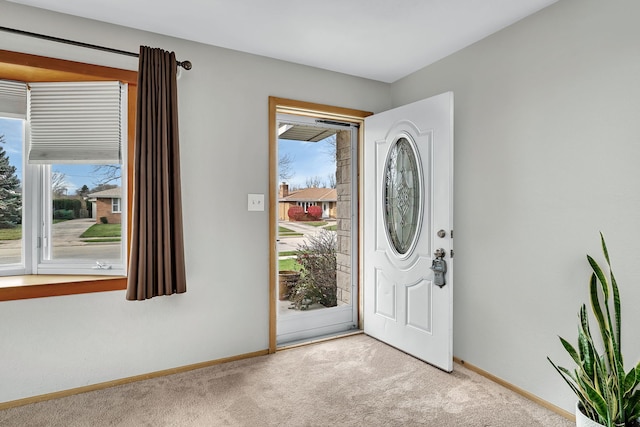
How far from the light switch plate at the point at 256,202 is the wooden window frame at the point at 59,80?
2.79ft

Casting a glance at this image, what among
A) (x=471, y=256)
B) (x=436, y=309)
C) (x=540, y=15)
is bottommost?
(x=436, y=309)

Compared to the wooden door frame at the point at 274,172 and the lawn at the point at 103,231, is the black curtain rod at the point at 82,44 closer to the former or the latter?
the wooden door frame at the point at 274,172

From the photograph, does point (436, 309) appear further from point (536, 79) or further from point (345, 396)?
point (536, 79)

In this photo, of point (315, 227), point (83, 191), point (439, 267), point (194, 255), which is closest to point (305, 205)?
point (315, 227)

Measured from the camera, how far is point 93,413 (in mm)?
2156

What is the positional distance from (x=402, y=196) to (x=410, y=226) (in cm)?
27

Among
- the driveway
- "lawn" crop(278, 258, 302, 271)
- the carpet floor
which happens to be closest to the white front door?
the carpet floor

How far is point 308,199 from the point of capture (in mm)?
3453

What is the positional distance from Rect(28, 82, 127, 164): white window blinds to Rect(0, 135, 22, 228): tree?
6.5 inches

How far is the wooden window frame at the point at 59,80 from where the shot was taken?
221 cm

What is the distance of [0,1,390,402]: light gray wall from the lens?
7.47ft

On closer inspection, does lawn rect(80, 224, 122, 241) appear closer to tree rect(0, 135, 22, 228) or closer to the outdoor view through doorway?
tree rect(0, 135, 22, 228)

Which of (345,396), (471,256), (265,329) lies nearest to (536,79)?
(471,256)

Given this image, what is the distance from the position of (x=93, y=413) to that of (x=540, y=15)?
142 inches
